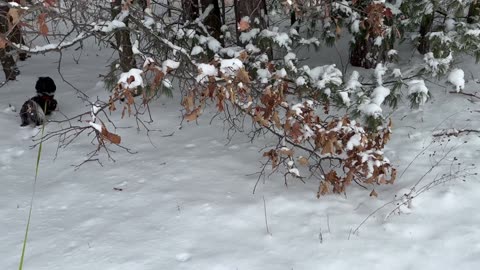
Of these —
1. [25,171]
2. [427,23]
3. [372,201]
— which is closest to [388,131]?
[372,201]

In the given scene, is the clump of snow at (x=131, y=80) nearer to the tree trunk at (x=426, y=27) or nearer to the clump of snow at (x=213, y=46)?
the clump of snow at (x=213, y=46)

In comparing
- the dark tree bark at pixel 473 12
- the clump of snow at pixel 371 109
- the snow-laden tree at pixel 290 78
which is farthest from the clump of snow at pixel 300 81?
the dark tree bark at pixel 473 12

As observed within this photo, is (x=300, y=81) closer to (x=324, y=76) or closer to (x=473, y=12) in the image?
(x=324, y=76)

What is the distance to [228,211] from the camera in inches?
165

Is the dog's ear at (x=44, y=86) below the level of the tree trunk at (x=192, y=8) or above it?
below

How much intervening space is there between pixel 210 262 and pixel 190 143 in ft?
9.30

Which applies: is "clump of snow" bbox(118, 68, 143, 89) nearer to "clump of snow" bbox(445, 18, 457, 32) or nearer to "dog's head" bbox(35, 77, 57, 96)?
"clump of snow" bbox(445, 18, 457, 32)

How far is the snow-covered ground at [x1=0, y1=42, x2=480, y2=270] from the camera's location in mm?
3516

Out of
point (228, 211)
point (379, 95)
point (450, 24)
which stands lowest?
point (228, 211)

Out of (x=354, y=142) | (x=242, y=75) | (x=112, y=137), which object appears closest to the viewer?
(x=112, y=137)

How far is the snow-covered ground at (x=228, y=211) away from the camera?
3516 mm

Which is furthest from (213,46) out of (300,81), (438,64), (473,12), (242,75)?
(473,12)

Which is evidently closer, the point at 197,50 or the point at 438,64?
the point at 438,64

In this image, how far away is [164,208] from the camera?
4359 mm
